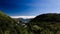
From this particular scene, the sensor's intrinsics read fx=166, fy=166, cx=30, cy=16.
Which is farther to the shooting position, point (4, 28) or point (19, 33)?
point (4, 28)

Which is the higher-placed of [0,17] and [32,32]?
[0,17]

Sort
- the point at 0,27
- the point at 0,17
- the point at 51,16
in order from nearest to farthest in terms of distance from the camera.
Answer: the point at 0,27
the point at 0,17
the point at 51,16

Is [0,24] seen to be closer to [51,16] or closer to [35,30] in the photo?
[35,30]

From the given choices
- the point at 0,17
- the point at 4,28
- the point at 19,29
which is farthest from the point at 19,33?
the point at 0,17

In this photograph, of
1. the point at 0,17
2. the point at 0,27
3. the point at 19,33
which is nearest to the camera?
the point at 19,33

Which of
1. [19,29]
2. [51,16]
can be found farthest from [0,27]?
[51,16]

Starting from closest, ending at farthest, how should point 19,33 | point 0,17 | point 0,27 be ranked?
1. point 19,33
2. point 0,27
3. point 0,17

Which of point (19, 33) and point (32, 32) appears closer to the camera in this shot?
point (19, 33)

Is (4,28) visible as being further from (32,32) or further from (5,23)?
(32,32)

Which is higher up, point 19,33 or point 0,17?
point 0,17
